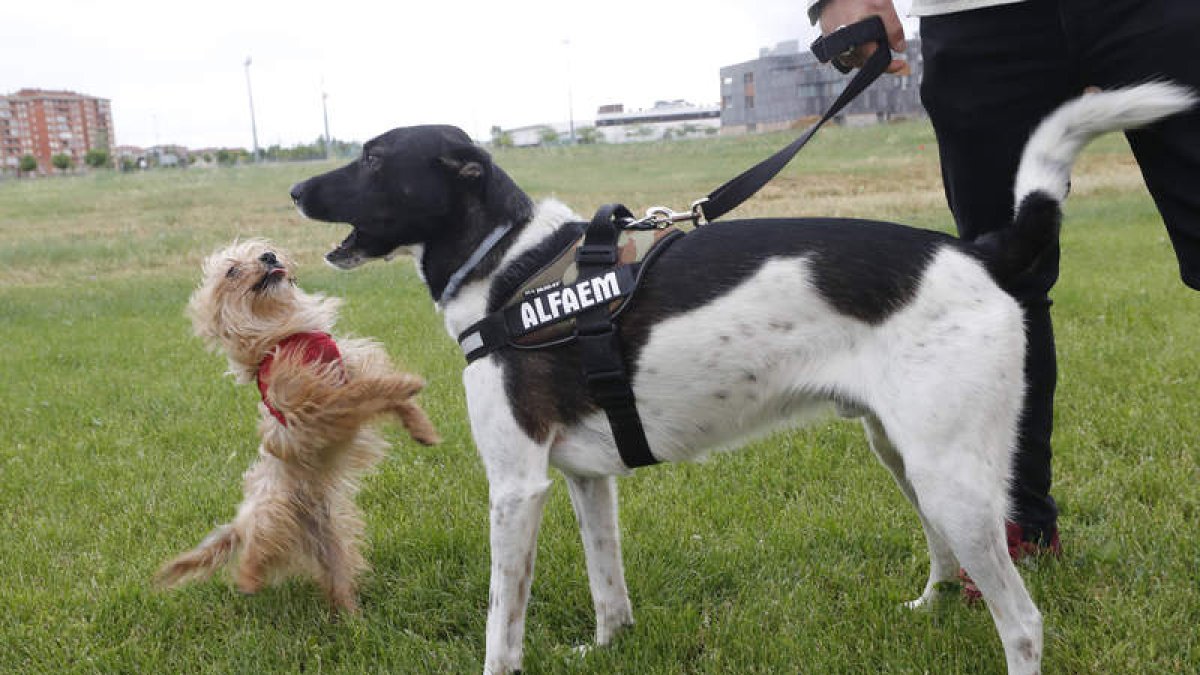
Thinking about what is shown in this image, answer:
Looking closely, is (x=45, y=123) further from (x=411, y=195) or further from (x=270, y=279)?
(x=411, y=195)

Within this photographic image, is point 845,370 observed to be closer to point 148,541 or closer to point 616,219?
point 616,219

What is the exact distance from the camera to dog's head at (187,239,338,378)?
3.86m

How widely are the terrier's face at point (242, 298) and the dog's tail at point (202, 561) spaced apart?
2.62 feet

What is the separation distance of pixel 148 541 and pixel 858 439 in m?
3.74

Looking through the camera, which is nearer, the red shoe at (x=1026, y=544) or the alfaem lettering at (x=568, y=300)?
the alfaem lettering at (x=568, y=300)

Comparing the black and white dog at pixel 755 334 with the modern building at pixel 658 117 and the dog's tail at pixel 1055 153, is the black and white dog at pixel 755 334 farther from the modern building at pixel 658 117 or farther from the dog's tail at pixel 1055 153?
the modern building at pixel 658 117

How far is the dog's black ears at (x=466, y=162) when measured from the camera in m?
3.17

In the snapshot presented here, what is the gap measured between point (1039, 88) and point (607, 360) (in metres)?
1.64

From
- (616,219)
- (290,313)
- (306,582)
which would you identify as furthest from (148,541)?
(616,219)

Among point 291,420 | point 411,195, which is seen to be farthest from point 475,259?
point 291,420

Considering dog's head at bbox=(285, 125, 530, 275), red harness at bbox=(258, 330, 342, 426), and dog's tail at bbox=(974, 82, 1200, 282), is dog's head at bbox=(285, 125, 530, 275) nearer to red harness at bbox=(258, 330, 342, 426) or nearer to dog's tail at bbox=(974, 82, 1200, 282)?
red harness at bbox=(258, 330, 342, 426)

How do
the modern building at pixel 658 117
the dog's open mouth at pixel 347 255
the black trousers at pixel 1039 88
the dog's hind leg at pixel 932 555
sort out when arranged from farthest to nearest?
the modern building at pixel 658 117 < the dog's hind leg at pixel 932 555 < the dog's open mouth at pixel 347 255 < the black trousers at pixel 1039 88

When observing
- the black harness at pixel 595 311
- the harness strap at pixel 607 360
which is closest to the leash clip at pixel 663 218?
the black harness at pixel 595 311

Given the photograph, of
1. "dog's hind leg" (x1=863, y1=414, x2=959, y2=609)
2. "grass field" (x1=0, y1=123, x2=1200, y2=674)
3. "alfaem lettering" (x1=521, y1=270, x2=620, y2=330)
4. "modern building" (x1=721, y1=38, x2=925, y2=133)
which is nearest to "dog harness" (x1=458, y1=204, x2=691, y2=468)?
"alfaem lettering" (x1=521, y1=270, x2=620, y2=330)
